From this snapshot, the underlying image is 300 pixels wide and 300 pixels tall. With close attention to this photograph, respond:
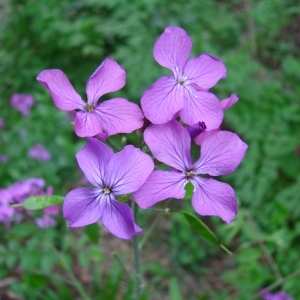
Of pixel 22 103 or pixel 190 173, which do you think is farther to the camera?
pixel 22 103

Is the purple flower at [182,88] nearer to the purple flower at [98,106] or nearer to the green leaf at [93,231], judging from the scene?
the purple flower at [98,106]

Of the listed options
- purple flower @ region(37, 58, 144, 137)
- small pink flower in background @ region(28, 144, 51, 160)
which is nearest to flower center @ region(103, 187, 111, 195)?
purple flower @ region(37, 58, 144, 137)

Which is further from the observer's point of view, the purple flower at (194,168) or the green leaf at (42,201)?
the green leaf at (42,201)

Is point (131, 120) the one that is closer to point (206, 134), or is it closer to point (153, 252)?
point (206, 134)

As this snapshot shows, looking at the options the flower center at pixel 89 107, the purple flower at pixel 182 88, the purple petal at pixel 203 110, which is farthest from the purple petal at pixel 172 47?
the flower center at pixel 89 107

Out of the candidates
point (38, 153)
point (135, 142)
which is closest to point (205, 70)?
point (38, 153)

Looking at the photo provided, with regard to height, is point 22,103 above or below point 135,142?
above

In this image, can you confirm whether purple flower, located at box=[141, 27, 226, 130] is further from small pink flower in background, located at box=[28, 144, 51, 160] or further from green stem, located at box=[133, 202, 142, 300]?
small pink flower in background, located at box=[28, 144, 51, 160]

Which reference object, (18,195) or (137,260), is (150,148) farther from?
(18,195)
